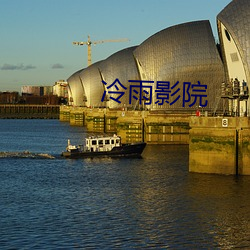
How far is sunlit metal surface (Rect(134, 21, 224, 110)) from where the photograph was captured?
3243 inches

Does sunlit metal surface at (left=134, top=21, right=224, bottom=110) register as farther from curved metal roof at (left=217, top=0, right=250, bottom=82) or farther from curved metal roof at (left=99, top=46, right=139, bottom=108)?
curved metal roof at (left=217, top=0, right=250, bottom=82)

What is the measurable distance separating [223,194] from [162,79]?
45.9 m

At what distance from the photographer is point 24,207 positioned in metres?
37.6

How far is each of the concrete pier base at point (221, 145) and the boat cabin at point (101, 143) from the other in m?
17.4

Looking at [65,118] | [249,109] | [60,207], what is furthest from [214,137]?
[65,118]

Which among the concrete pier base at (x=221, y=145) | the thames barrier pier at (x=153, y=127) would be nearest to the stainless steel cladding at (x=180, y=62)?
the thames barrier pier at (x=153, y=127)

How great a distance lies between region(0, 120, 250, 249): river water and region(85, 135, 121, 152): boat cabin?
7042 millimetres

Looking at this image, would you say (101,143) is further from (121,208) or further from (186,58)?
(121,208)

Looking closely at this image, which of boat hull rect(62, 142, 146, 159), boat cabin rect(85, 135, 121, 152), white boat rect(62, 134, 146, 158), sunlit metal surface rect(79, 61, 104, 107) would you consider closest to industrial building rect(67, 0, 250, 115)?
boat hull rect(62, 142, 146, 159)

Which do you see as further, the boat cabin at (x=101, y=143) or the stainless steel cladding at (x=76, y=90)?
the stainless steel cladding at (x=76, y=90)

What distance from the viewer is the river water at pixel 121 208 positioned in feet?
101

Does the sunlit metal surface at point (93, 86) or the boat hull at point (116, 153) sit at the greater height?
the sunlit metal surface at point (93, 86)

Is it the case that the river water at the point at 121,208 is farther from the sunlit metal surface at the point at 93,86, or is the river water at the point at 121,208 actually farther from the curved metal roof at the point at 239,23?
the sunlit metal surface at the point at 93,86

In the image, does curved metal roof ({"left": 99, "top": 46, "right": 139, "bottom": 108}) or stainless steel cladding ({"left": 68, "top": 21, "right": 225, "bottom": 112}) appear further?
curved metal roof ({"left": 99, "top": 46, "right": 139, "bottom": 108})
